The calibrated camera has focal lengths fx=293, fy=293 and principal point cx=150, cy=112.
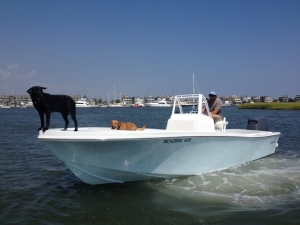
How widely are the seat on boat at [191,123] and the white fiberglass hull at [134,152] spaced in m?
0.55

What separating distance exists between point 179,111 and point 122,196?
11.6 feet

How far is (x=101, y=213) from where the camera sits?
575 cm

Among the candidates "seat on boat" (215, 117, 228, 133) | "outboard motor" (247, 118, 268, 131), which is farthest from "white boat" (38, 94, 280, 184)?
"outboard motor" (247, 118, 268, 131)

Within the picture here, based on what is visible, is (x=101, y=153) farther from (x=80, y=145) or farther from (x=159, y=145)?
(x=159, y=145)

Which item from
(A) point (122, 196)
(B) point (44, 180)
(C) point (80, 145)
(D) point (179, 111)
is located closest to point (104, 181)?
(A) point (122, 196)

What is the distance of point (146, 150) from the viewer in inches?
266

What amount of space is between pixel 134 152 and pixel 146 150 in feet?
0.93

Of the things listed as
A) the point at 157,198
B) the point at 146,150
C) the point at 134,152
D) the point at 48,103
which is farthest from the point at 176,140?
the point at 48,103

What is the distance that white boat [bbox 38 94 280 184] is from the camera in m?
6.36

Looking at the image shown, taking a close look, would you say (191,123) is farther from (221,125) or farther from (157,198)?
(157,198)

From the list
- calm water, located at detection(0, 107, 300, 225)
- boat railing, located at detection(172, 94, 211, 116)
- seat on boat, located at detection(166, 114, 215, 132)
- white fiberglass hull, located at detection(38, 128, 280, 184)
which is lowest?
calm water, located at detection(0, 107, 300, 225)

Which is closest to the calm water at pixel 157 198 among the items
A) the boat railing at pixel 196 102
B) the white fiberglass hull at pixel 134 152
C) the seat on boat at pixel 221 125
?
the white fiberglass hull at pixel 134 152

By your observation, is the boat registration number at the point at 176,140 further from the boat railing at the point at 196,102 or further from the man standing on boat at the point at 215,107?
the man standing on boat at the point at 215,107

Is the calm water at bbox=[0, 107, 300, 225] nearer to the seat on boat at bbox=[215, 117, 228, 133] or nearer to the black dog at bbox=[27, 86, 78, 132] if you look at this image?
the seat on boat at bbox=[215, 117, 228, 133]
